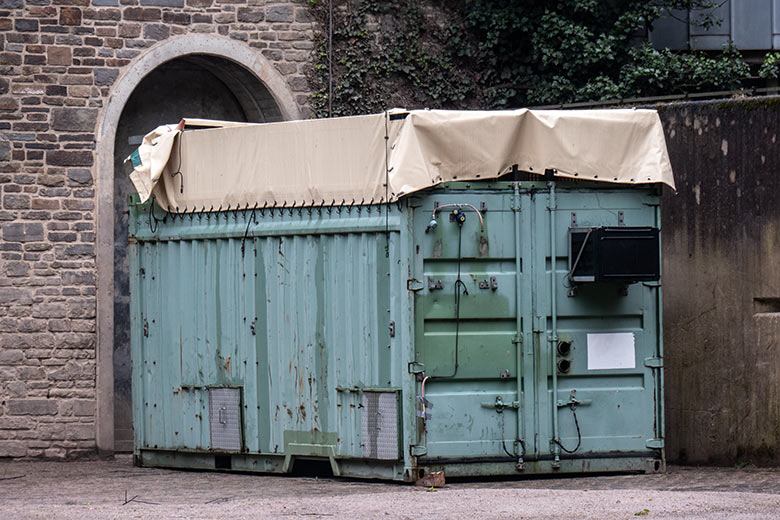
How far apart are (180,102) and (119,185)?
1289 millimetres

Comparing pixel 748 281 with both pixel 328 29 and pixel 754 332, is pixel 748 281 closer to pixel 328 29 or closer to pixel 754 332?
pixel 754 332

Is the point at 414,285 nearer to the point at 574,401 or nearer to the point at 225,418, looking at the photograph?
the point at 574,401

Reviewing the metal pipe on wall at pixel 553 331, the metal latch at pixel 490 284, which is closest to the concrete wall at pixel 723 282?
the metal pipe on wall at pixel 553 331

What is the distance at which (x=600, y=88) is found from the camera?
571 inches

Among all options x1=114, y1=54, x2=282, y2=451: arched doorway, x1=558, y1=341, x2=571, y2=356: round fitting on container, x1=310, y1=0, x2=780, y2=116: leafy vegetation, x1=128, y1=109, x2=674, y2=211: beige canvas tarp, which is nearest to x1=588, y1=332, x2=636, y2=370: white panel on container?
x1=558, y1=341, x2=571, y2=356: round fitting on container

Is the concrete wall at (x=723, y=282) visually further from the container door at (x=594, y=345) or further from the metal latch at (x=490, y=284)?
the metal latch at (x=490, y=284)

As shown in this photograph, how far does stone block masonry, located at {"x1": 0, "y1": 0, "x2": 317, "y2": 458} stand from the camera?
503 inches

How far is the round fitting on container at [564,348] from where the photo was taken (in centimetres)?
938

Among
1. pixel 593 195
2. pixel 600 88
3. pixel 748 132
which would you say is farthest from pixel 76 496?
pixel 600 88

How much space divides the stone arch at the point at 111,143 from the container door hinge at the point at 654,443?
19.9 feet

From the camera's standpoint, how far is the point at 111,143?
13086 mm

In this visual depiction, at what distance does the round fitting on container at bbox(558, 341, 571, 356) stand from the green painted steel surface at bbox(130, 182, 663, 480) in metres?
0.03

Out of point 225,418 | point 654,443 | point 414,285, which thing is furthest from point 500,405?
point 225,418

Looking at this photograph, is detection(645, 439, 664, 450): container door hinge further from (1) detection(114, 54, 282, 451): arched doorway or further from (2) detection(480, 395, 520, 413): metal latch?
(1) detection(114, 54, 282, 451): arched doorway
